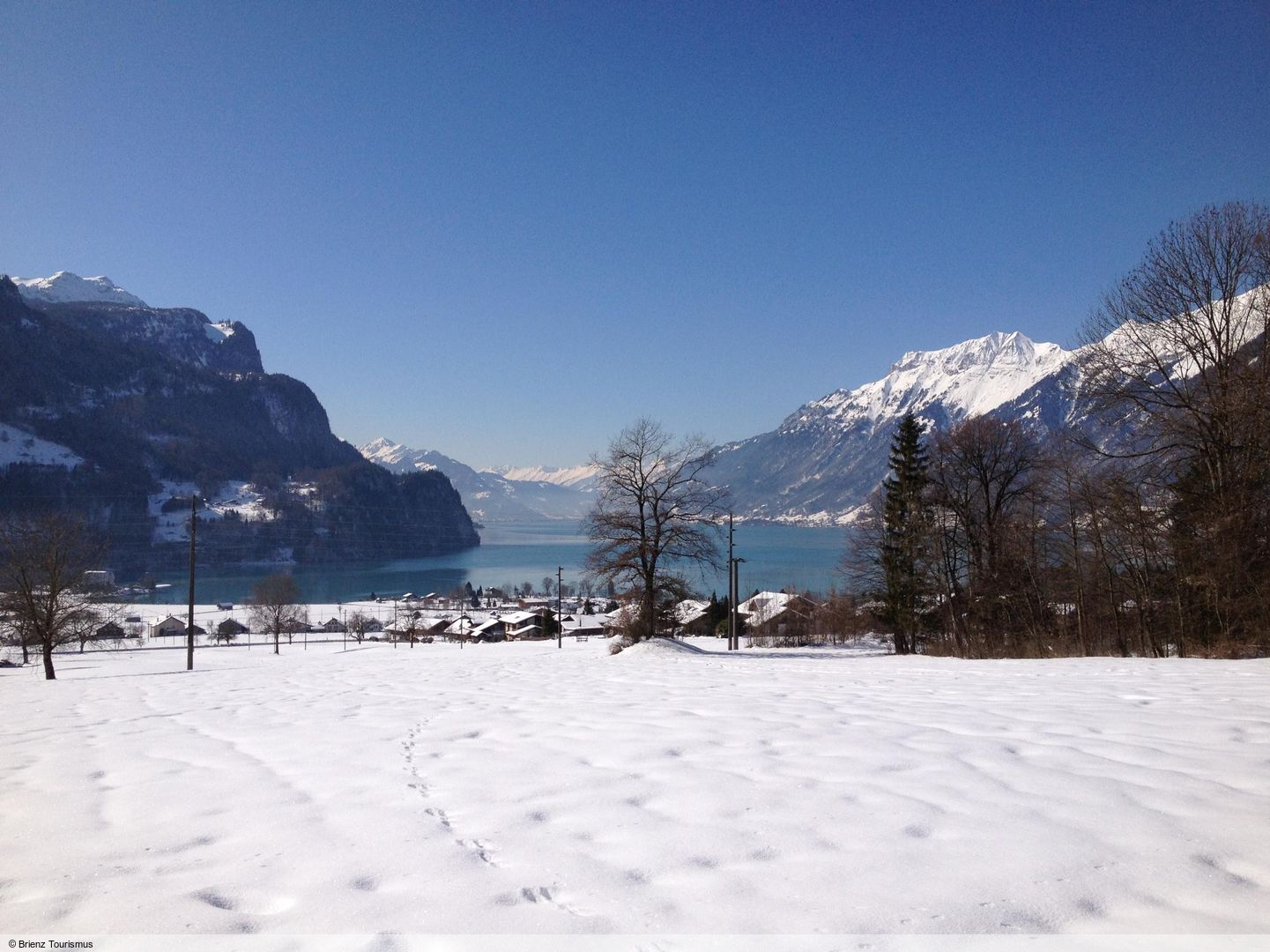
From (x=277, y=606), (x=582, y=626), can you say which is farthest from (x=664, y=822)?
(x=582, y=626)

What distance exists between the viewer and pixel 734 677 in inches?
478

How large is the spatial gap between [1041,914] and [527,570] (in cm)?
16528

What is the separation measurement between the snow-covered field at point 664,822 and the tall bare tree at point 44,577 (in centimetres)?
2458

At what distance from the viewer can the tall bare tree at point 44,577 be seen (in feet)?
85.6

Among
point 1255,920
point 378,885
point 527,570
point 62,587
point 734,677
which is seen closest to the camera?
point 1255,920

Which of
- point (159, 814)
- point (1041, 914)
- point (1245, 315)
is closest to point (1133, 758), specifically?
point (1041, 914)

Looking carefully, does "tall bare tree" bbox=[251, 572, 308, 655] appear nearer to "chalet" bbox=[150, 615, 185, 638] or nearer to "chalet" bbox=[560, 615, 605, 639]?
"chalet" bbox=[150, 615, 185, 638]

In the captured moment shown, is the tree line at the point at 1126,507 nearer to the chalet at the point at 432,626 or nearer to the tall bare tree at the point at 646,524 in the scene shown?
the tall bare tree at the point at 646,524

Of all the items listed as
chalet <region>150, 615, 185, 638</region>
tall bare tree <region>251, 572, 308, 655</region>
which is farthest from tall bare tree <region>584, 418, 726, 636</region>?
chalet <region>150, 615, 185, 638</region>

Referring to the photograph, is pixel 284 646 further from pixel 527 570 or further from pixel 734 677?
pixel 527 570

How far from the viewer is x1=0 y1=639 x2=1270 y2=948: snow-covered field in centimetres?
276

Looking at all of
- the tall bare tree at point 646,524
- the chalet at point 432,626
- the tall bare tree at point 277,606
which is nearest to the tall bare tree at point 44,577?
the tall bare tree at point 646,524

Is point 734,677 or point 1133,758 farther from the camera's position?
point 734,677

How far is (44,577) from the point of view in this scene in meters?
26.7
